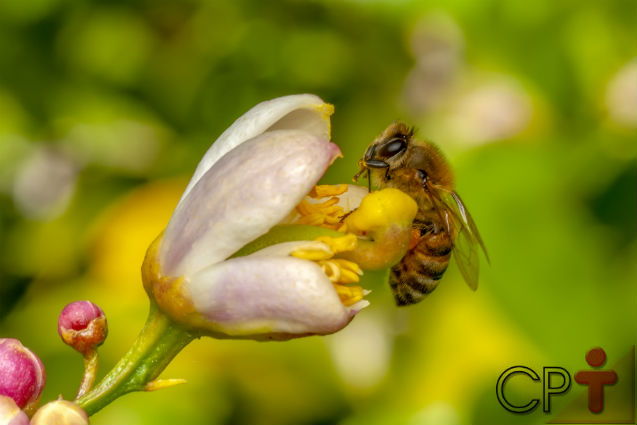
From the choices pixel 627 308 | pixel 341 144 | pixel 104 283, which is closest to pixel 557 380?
pixel 627 308

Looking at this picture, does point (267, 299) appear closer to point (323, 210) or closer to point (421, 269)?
point (323, 210)

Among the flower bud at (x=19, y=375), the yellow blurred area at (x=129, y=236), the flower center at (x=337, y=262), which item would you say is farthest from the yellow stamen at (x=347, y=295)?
the yellow blurred area at (x=129, y=236)

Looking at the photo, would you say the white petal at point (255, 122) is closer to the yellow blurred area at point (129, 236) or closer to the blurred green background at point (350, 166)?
the blurred green background at point (350, 166)

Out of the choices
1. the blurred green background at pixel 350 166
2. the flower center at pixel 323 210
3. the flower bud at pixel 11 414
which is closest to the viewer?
the flower bud at pixel 11 414

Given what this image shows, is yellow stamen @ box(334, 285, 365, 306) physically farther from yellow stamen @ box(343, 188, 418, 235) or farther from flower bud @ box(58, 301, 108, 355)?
flower bud @ box(58, 301, 108, 355)

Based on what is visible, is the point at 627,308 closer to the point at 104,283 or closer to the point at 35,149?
the point at 104,283

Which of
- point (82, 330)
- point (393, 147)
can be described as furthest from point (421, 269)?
point (82, 330)
